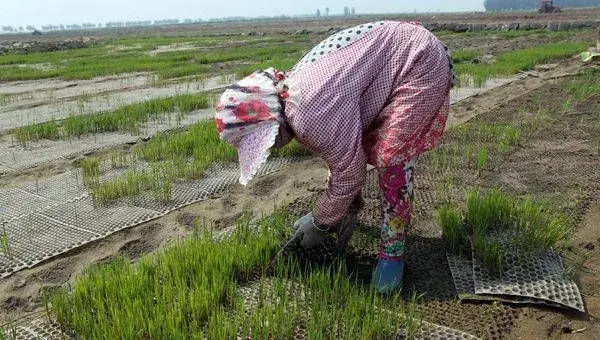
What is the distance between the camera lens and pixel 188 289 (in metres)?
1.96

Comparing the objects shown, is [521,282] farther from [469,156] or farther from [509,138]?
[509,138]

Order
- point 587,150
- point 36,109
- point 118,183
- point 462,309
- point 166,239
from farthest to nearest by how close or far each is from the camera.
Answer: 1. point 36,109
2. point 587,150
3. point 118,183
4. point 166,239
5. point 462,309

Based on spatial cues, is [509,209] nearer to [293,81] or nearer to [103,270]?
[293,81]

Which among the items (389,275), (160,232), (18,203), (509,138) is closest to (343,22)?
(509,138)

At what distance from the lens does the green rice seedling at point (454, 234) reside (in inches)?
91.7

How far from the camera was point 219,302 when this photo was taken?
1940 millimetres

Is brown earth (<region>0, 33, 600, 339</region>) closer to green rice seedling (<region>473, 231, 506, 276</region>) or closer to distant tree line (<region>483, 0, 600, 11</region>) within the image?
green rice seedling (<region>473, 231, 506, 276</region>)

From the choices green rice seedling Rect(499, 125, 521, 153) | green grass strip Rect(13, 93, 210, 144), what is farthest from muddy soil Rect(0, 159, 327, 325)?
green grass strip Rect(13, 93, 210, 144)

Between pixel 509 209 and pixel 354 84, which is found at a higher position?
pixel 354 84

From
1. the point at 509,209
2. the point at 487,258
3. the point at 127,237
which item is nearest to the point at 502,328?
the point at 487,258

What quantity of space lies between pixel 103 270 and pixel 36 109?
17.8 ft

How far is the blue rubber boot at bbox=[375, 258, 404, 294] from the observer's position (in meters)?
2.01

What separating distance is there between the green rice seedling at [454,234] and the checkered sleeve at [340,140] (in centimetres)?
70

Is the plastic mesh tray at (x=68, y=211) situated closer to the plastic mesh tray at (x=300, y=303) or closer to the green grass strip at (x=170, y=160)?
the green grass strip at (x=170, y=160)
